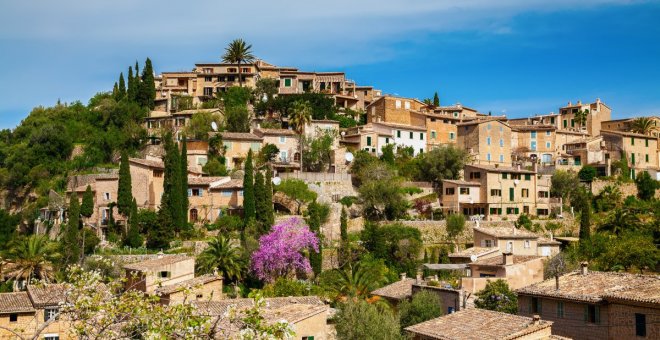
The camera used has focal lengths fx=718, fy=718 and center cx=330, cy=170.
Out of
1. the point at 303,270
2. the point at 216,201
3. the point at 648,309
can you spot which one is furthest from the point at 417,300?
the point at 216,201

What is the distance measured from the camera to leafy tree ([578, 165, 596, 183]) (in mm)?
73625

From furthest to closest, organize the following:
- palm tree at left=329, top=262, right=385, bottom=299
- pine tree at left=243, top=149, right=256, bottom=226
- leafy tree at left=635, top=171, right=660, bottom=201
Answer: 1. leafy tree at left=635, top=171, right=660, bottom=201
2. pine tree at left=243, top=149, right=256, bottom=226
3. palm tree at left=329, top=262, right=385, bottom=299

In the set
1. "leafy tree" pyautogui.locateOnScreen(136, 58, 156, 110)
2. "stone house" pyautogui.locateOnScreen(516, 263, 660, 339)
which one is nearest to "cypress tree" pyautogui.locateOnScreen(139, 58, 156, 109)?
"leafy tree" pyautogui.locateOnScreen(136, 58, 156, 110)

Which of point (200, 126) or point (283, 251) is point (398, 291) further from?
point (200, 126)

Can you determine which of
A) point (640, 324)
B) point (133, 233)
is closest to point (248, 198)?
→ point (133, 233)

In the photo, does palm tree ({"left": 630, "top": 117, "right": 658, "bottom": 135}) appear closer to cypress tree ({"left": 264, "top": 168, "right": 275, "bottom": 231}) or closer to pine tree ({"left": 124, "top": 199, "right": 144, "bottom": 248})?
cypress tree ({"left": 264, "top": 168, "right": 275, "bottom": 231})

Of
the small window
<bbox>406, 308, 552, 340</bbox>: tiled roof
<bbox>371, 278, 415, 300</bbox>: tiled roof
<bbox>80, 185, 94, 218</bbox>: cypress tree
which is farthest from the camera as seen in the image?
<bbox>80, 185, 94, 218</bbox>: cypress tree

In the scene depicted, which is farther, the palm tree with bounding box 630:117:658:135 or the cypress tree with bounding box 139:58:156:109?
the palm tree with bounding box 630:117:658:135

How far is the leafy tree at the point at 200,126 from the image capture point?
236 ft

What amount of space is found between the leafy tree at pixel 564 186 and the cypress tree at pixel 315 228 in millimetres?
25298

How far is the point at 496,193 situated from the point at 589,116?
1267 inches

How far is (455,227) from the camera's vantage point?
60.6 m

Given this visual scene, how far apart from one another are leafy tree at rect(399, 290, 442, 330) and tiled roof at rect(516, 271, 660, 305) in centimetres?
432

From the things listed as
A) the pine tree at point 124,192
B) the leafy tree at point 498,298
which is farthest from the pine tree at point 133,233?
the leafy tree at point 498,298
